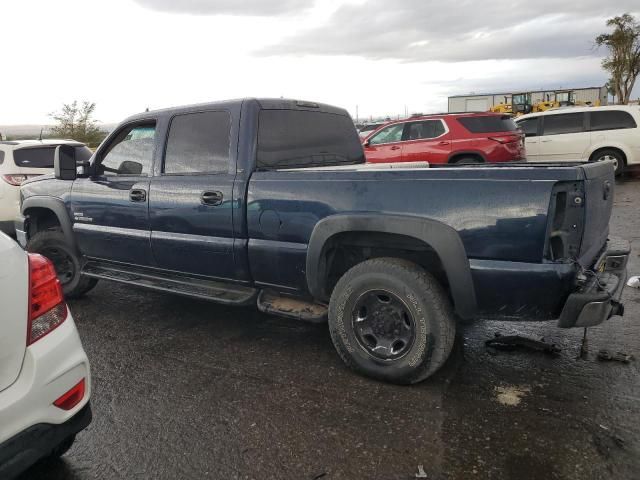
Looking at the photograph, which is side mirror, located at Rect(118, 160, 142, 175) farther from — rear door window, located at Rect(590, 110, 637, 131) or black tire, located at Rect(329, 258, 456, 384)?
rear door window, located at Rect(590, 110, 637, 131)

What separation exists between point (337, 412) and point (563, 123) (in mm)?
11709


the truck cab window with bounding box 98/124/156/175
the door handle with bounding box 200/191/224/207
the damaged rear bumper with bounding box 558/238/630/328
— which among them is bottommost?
the damaged rear bumper with bounding box 558/238/630/328

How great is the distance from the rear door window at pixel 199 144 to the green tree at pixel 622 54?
3566 cm

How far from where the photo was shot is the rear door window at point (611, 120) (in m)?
11.7

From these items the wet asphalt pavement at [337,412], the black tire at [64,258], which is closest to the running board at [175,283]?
the black tire at [64,258]

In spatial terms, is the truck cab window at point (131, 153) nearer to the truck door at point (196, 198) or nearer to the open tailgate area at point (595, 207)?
the truck door at point (196, 198)

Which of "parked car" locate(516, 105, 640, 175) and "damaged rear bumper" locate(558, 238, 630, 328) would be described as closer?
"damaged rear bumper" locate(558, 238, 630, 328)

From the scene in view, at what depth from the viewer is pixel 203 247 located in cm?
379

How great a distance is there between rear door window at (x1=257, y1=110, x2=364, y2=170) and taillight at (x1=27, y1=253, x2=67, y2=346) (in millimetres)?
1781

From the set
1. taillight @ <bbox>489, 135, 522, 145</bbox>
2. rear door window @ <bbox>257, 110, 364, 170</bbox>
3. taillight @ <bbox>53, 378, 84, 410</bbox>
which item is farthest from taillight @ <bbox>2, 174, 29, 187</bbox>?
taillight @ <bbox>489, 135, 522, 145</bbox>

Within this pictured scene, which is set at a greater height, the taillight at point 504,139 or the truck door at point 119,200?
the taillight at point 504,139

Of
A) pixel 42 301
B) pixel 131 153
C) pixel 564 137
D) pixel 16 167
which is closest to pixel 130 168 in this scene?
pixel 131 153

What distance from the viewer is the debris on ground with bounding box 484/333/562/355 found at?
355 cm

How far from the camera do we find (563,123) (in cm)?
1231
